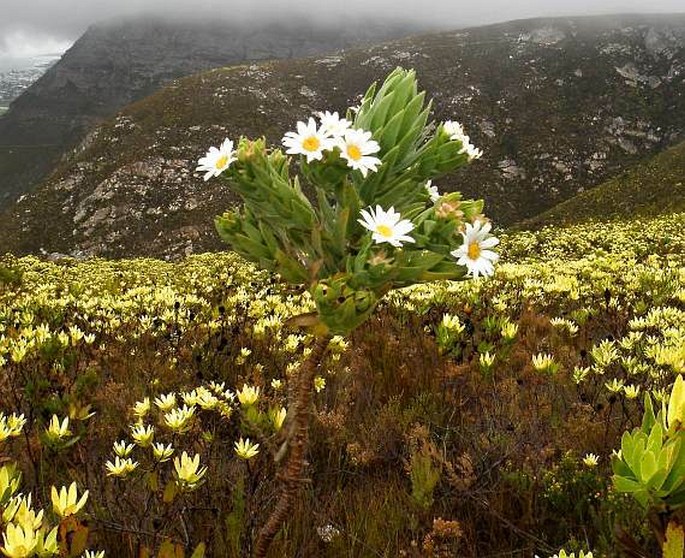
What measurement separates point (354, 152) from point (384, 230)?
0.96 feet

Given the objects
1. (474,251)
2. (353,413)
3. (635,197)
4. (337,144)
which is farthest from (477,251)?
(635,197)

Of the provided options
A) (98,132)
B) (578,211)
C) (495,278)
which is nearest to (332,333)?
(495,278)

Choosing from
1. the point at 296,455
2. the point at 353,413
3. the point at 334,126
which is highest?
the point at 334,126

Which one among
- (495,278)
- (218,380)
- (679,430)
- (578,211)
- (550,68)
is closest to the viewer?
(679,430)

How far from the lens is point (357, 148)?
6.48 ft

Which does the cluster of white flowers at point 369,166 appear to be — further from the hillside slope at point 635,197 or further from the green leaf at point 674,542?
the hillside slope at point 635,197

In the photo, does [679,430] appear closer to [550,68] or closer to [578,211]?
[578,211]

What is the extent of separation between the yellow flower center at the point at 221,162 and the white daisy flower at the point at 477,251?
0.88 meters

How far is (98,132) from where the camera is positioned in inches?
2672

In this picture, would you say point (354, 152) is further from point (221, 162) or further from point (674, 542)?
point (674, 542)

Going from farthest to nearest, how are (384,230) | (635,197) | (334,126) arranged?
(635,197)
(334,126)
(384,230)

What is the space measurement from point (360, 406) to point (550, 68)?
8089 cm

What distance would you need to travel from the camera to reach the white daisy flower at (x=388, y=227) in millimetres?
1817

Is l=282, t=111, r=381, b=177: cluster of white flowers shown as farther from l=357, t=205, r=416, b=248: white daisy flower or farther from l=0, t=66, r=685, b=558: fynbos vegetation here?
l=357, t=205, r=416, b=248: white daisy flower
